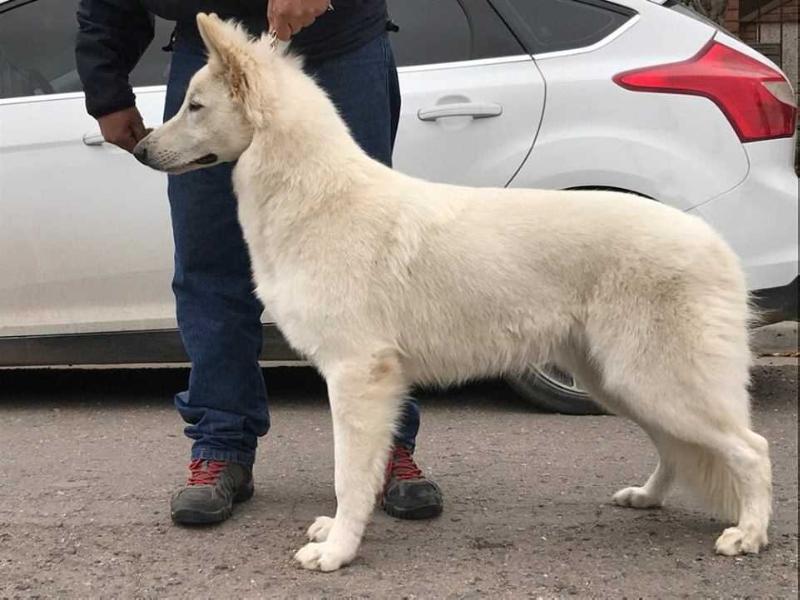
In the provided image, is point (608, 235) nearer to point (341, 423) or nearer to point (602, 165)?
point (341, 423)

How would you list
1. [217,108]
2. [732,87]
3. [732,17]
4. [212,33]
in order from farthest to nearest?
[732,17] → [732,87] → [217,108] → [212,33]

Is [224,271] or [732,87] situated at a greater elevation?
[732,87]

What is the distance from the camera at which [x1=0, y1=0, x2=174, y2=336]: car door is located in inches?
186

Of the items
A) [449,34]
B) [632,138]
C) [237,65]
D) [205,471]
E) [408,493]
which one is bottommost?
[408,493]

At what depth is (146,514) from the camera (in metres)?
3.59

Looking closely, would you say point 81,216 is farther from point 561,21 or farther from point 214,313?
point 561,21

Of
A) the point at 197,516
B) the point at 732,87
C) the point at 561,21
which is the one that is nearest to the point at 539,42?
the point at 561,21

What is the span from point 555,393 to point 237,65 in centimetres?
246

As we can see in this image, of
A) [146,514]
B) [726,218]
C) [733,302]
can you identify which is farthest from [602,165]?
[146,514]

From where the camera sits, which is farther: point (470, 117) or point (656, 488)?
point (470, 117)

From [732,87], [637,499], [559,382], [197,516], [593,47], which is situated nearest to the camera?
[197,516]

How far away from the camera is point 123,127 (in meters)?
3.72

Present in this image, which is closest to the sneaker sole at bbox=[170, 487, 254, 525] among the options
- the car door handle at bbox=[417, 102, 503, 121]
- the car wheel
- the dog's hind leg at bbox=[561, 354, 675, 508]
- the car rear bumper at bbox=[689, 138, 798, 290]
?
the dog's hind leg at bbox=[561, 354, 675, 508]

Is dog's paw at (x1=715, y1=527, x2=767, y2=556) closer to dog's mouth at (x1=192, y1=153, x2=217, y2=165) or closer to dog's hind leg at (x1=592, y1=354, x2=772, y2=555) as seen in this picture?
dog's hind leg at (x1=592, y1=354, x2=772, y2=555)
